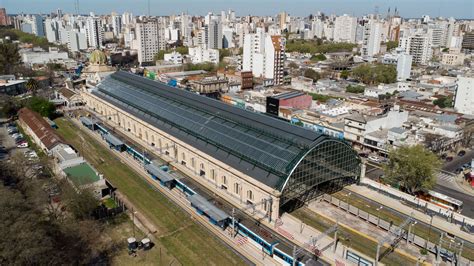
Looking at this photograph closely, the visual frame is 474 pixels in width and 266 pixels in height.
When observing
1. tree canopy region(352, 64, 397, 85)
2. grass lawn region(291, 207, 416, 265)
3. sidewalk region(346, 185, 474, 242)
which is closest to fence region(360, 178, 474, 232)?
sidewalk region(346, 185, 474, 242)

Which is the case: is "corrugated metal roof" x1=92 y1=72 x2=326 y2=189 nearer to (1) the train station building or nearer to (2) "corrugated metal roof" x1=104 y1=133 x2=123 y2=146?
(1) the train station building

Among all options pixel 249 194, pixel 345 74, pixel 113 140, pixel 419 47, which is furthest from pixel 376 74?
pixel 249 194

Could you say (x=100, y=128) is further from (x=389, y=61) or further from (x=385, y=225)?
(x=389, y=61)

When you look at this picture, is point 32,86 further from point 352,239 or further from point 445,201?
point 445,201

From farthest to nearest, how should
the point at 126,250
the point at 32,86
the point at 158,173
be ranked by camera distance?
1. the point at 32,86
2. the point at 158,173
3. the point at 126,250

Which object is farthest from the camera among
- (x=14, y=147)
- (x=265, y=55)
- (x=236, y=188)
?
(x=265, y=55)
